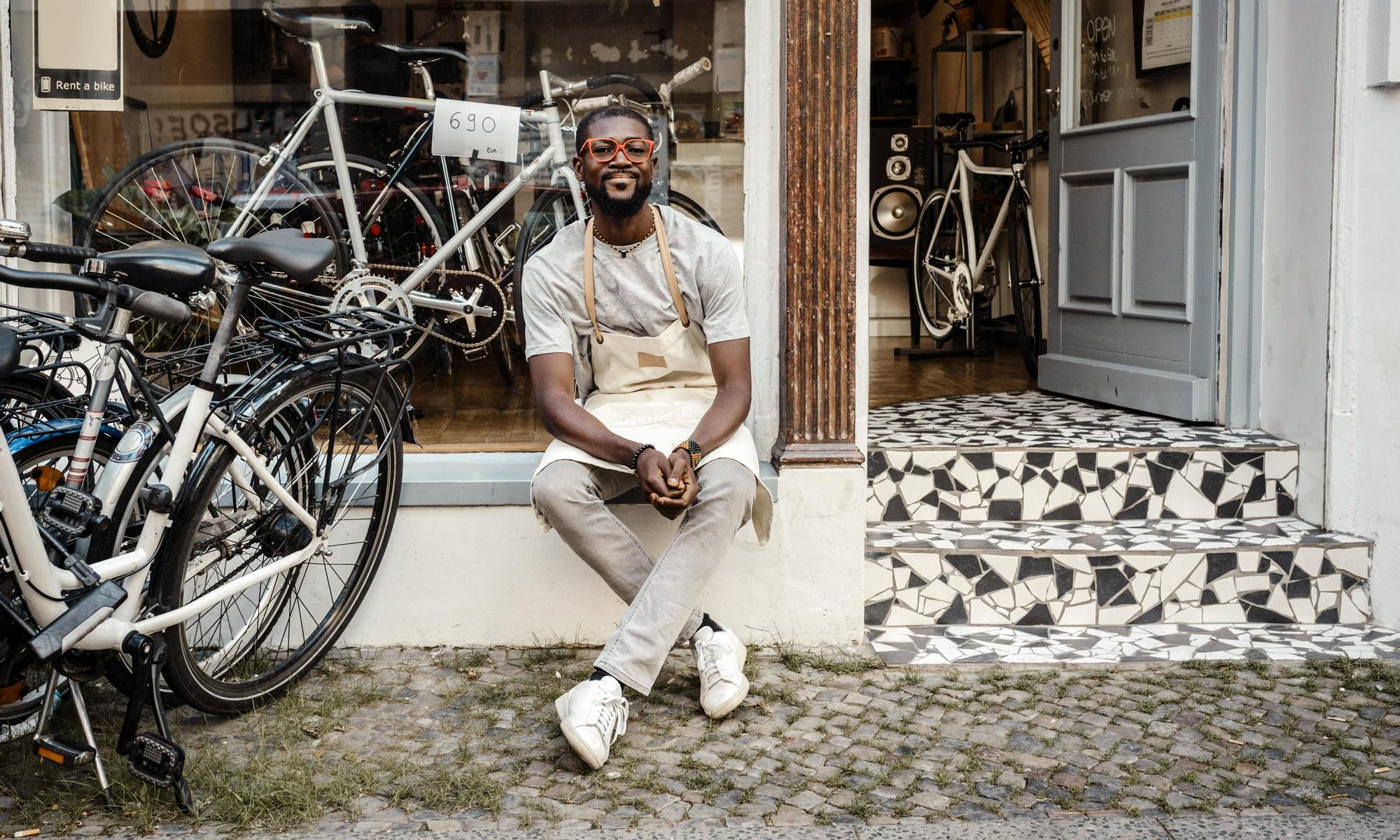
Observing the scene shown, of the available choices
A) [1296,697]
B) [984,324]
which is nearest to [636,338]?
[1296,697]

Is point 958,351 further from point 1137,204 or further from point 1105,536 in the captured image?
point 1105,536

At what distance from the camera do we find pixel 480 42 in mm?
4059

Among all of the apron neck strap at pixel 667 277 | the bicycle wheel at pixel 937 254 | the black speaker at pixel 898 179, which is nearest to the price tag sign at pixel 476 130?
the apron neck strap at pixel 667 277

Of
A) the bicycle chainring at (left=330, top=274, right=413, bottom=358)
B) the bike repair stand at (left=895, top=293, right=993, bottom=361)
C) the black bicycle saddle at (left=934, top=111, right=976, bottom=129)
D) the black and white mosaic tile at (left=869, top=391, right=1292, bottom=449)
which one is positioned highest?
the black bicycle saddle at (left=934, top=111, right=976, bottom=129)

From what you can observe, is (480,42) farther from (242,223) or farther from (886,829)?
(886,829)

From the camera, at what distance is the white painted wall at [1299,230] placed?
4184 mm

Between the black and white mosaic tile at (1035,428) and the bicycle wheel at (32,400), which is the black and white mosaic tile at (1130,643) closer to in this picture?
the black and white mosaic tile at (1035,428)

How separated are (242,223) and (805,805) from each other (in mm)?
2506

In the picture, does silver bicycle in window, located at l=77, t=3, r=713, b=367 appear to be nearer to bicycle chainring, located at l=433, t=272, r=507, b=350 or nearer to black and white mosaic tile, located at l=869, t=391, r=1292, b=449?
bicycle chainring, located at l=433, t=272, r=507, b=350

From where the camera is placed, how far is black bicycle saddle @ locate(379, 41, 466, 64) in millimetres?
4059

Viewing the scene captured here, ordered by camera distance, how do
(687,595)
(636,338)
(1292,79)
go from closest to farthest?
(687,595), (636,338), (1292,79)

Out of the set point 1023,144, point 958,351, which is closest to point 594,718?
point 1023,144

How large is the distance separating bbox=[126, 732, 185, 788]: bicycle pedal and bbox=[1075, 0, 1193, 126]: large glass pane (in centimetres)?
398

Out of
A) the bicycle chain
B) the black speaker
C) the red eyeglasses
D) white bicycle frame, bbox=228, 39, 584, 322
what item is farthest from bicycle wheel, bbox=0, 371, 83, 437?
the black speaker
